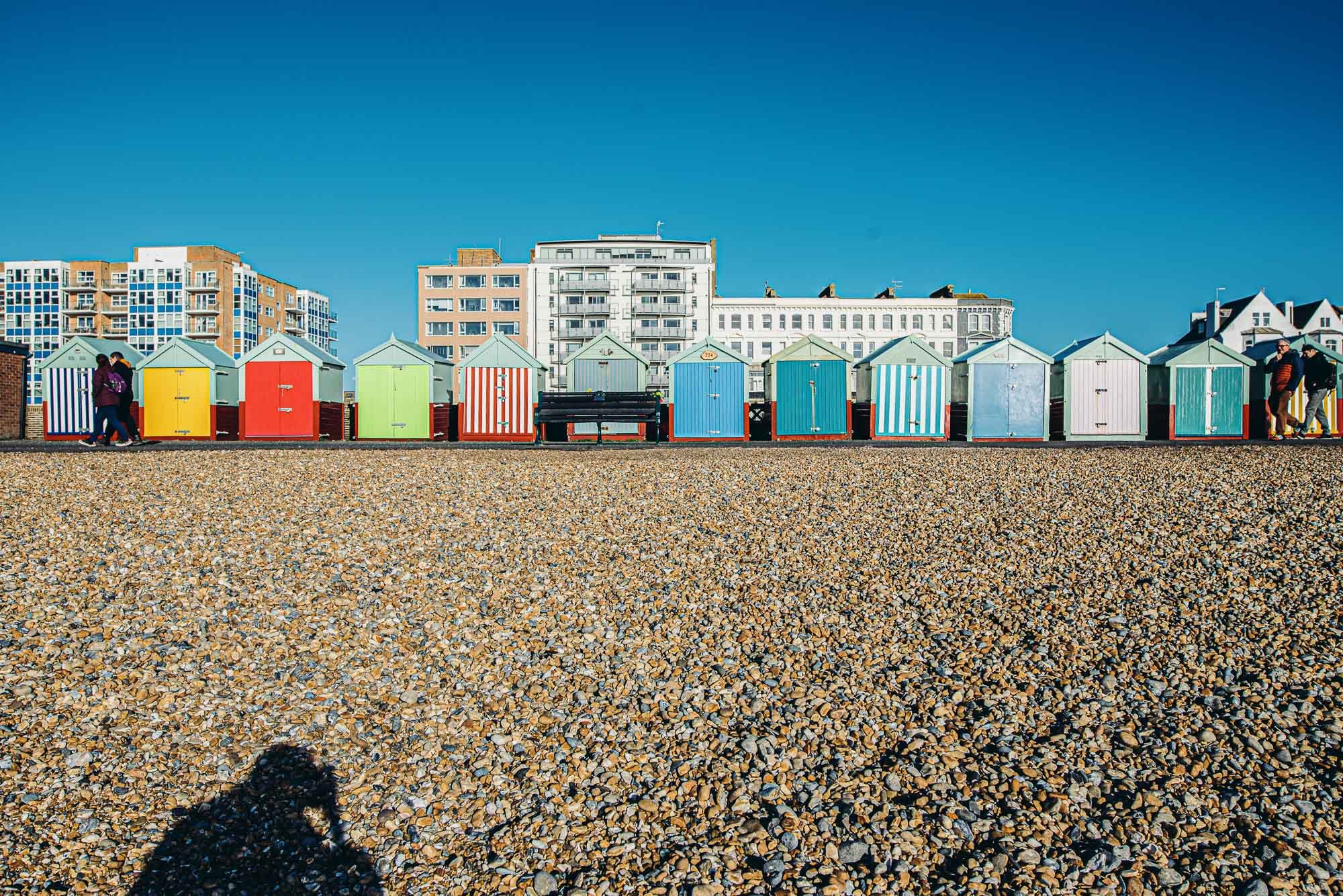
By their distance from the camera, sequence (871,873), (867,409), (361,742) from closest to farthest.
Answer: (871,873), (361,742), (867,409)

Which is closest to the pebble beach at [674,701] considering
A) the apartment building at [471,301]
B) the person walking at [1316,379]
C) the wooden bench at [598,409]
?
the person walking at [1316,379]

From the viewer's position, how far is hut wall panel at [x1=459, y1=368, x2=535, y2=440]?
2048cm

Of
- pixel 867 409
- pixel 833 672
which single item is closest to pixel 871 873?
pixel 833 672

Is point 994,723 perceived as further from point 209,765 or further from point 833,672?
point 209,765

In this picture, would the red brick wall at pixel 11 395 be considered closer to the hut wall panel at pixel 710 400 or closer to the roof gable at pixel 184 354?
the roof gable at pixel 184 354

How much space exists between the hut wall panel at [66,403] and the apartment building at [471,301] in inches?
2488

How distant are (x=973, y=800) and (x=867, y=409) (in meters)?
17.3

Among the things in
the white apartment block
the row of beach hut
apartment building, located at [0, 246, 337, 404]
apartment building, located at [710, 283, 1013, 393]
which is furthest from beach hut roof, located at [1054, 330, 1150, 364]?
apartment building, located at [0, 246, 337, 404]

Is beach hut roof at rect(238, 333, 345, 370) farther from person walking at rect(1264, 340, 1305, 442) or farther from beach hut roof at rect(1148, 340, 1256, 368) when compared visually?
person walking at rect(1264, 340, 1305, 442)

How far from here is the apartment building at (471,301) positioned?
8400cm

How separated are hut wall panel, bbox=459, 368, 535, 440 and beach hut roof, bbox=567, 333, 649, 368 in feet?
7.08

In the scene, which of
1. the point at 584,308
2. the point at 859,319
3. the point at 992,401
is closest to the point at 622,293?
the point at 584,308

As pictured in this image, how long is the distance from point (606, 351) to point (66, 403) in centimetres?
1308

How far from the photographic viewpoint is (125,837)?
3486 millimetres
